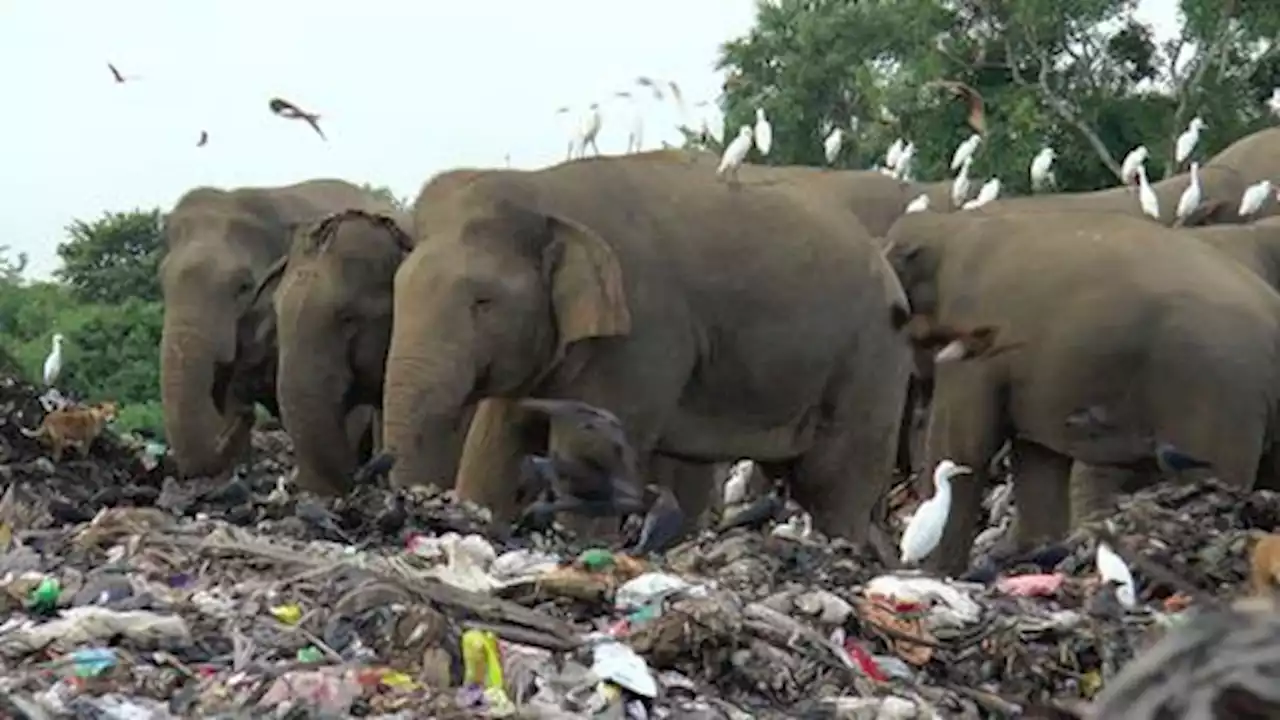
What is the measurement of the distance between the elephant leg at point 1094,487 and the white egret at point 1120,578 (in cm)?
360

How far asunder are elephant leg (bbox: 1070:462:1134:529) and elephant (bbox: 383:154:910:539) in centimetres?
94

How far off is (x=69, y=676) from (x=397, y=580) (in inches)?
32.5

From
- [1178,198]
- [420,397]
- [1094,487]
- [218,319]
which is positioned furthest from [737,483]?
[420,397]

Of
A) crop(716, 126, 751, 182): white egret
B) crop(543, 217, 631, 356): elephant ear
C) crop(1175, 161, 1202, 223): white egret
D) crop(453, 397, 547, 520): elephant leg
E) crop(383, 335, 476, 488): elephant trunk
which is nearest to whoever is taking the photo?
crop(383, 335, 476, 488): elephant trunk

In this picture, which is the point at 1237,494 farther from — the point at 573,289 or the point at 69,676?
the point at 69,676

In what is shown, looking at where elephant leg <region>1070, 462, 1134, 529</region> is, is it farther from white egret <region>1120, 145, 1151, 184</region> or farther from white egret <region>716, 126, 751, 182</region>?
white egret <region>1120, 145, 1151, 184</region>

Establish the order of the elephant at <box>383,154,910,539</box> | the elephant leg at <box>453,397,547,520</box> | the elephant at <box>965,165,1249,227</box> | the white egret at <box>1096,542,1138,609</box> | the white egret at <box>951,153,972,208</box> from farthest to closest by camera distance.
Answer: the white egret at <box>951,153,972,208</box>
the elephant at <box>965,165,1249,227</box>
the elephant leg at <box>453,397,547,520</box>
the elephant at <box>383,154,910,539</box>
the white egret at <box>1096,542,1138,609</box>

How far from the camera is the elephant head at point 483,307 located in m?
9.04

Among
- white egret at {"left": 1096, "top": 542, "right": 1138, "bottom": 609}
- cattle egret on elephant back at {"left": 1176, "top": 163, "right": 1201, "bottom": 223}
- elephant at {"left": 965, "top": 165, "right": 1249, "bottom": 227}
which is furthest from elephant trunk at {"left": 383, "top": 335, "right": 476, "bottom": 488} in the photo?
cattle egret on elephant back at {"left": 1176, "top": 163, "right": 1201, "bottom": 223}

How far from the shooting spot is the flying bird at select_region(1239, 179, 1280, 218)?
14.7m

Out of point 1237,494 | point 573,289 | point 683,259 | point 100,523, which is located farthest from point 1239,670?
point 683,259

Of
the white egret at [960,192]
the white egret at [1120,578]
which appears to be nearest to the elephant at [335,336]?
the white egret at [1120,578]

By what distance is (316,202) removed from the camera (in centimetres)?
1320

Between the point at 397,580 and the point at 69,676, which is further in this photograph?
the point at 397,580
